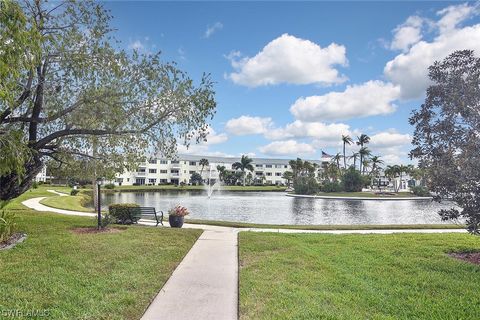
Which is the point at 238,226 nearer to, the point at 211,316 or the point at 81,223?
the point at 81,223

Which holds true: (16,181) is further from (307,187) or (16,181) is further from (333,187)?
(333,187)

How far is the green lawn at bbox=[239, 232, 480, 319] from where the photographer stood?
18.1 feet

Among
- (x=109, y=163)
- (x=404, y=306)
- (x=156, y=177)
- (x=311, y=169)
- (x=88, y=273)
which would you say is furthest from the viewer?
(x=156, y=177)

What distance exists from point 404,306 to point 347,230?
34.6 feet

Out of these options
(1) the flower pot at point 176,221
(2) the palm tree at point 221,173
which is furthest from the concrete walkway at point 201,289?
(2) the palm tree at point 221,173

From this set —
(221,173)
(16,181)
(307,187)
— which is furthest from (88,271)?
(221,173)

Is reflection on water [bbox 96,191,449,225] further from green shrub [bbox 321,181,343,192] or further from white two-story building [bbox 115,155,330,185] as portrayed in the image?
white two-story building [bbox 115,155,330,185]

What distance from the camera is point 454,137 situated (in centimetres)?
911

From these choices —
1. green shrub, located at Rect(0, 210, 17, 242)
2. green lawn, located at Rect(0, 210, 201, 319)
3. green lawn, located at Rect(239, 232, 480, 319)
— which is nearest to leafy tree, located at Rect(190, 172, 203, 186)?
green lawn, located at Rect(0, 210, 201, 319)

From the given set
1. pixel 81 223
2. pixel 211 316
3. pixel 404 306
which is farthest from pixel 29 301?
pixel 81 223

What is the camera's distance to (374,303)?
19.2ft

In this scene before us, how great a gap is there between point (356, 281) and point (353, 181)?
61.6 m

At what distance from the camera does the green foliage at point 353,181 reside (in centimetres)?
6606

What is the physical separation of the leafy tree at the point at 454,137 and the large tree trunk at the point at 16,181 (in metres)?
11.3
